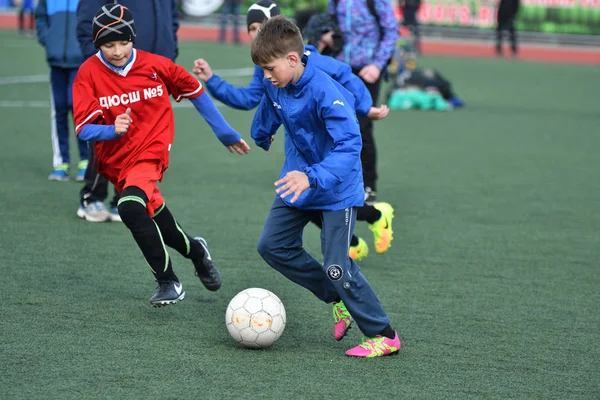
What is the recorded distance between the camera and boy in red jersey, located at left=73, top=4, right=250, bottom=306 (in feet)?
17.2

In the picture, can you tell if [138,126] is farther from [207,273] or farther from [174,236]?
[207,273]

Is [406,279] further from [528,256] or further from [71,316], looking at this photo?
[71,316]

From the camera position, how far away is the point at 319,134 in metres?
4.71

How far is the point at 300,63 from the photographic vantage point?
4.60m

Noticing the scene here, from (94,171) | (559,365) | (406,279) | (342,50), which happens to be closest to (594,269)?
(406,279)

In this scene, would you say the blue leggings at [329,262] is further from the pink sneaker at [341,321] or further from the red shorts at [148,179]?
the red shorts at [148,179]

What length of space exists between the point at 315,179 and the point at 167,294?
1295 mm

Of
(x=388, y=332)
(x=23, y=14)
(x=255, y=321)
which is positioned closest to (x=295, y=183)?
(x=255, y=321)

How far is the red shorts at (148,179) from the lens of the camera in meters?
5.34

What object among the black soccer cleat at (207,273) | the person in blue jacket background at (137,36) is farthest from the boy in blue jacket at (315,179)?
the person in blue jacket background at (137,36)

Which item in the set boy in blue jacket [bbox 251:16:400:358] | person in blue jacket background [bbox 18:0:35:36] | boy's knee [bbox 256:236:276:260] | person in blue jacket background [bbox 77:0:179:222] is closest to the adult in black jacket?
person in blue jacket background [bbox 18:0:35:36]

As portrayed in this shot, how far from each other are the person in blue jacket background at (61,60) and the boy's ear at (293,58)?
177 inches

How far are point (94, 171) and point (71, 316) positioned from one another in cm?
244

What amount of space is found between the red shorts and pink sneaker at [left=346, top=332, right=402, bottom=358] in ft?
4.66
